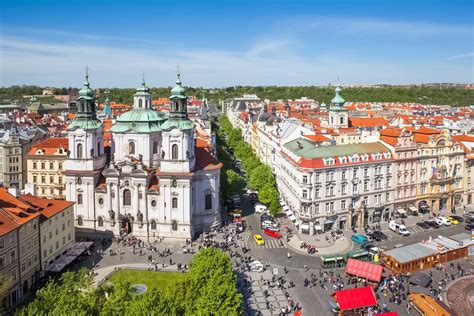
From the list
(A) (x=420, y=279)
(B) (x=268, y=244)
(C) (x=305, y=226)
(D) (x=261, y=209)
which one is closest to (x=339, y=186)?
(C) (x=305, y=226)

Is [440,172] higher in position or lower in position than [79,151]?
lower

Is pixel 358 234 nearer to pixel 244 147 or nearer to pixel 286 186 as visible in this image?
pixel 286 186

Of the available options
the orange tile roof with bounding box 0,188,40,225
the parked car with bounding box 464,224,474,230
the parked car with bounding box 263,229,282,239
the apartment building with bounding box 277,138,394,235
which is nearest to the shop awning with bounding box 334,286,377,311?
the parked car with bounding box 263,229,282,239

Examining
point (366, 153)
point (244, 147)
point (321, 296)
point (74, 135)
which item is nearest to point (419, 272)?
point (321, 296)

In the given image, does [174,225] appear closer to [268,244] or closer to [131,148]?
[268,244]

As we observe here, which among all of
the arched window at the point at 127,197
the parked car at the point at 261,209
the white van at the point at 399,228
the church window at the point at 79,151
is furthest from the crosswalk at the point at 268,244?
the church window at the point at 79,151

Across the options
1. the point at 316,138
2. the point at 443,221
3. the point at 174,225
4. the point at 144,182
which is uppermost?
the point at 316,138

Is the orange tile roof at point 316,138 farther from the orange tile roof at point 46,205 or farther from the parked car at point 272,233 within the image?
the orange tile roof at point 46,205
